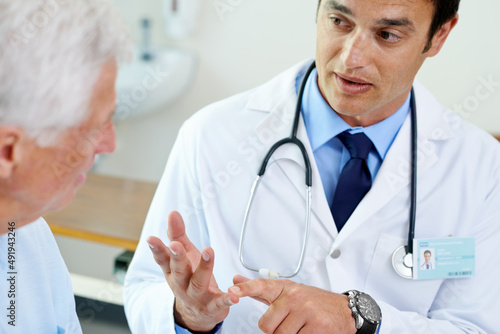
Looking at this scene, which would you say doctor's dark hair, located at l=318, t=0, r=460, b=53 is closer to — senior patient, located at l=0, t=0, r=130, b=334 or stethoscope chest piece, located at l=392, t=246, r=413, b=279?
stethoscope chest piece, located at l=392, t=246, r=413, b=279

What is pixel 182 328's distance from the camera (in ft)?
3.91

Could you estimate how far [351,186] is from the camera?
1.35 meters

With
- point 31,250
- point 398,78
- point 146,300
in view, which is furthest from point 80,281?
point 398,78

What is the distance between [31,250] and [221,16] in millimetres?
2033

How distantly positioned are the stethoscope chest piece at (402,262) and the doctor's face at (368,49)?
318mm

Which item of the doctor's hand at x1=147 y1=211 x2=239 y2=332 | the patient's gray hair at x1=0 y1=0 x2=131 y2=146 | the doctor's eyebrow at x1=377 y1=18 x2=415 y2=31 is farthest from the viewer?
the doctor's eyebrow at x1=377 y1=18 x2=415 y2=31

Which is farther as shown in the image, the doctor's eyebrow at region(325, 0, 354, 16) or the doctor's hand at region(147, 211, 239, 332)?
the doctor's eyebrow at region(325, 0, 354, 16)

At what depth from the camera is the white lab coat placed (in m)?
1.33

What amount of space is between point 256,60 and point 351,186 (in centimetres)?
159

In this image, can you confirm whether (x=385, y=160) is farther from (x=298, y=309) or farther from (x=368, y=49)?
(x=298, y=309)

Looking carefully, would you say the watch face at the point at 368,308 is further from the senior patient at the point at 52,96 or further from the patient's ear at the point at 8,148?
the patient's ear at the point at 8,148

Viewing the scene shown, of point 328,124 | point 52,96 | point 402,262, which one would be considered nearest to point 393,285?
point 402,262

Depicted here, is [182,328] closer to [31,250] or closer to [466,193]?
[31,250]

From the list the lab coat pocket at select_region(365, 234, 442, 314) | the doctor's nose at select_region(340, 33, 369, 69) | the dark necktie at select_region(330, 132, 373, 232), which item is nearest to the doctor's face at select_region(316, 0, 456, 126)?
the doctor's nose at select_region(340, 33, 369, 69)
